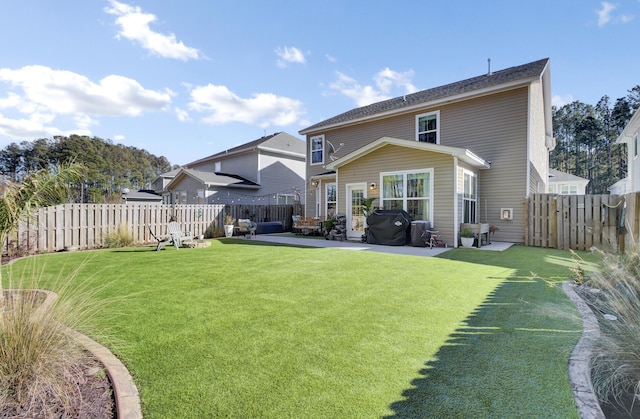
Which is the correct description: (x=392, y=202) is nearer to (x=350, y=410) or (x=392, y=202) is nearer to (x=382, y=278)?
(x=382, y=278)

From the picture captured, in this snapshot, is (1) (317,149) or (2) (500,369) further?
(1) (317,149)

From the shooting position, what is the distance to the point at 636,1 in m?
10.8

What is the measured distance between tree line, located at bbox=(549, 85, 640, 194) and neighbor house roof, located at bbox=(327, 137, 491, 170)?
3838 centimetres

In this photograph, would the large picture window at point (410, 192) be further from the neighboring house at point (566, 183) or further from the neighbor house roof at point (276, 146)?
the neighboring house at point (566, 183)

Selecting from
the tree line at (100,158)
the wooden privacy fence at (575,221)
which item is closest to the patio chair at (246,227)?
the wooden privacy fence at (575,221)

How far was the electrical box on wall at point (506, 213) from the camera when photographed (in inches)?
442

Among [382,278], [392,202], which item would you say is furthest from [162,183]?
[382,278]

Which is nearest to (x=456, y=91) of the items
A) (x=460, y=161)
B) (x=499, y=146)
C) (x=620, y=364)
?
(x=499, y=146)

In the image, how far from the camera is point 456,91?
12.5m

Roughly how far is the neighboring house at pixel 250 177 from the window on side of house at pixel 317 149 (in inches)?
172

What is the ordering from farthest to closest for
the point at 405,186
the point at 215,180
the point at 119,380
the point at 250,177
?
1. the point at 250,177
2. the point at 215,180
3. the point at 405,186
4. the point at 119,380

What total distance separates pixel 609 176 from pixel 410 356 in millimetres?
48559

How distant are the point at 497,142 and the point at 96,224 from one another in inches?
595

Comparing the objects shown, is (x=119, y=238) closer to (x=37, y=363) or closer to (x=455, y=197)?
(x=37, y=363)
